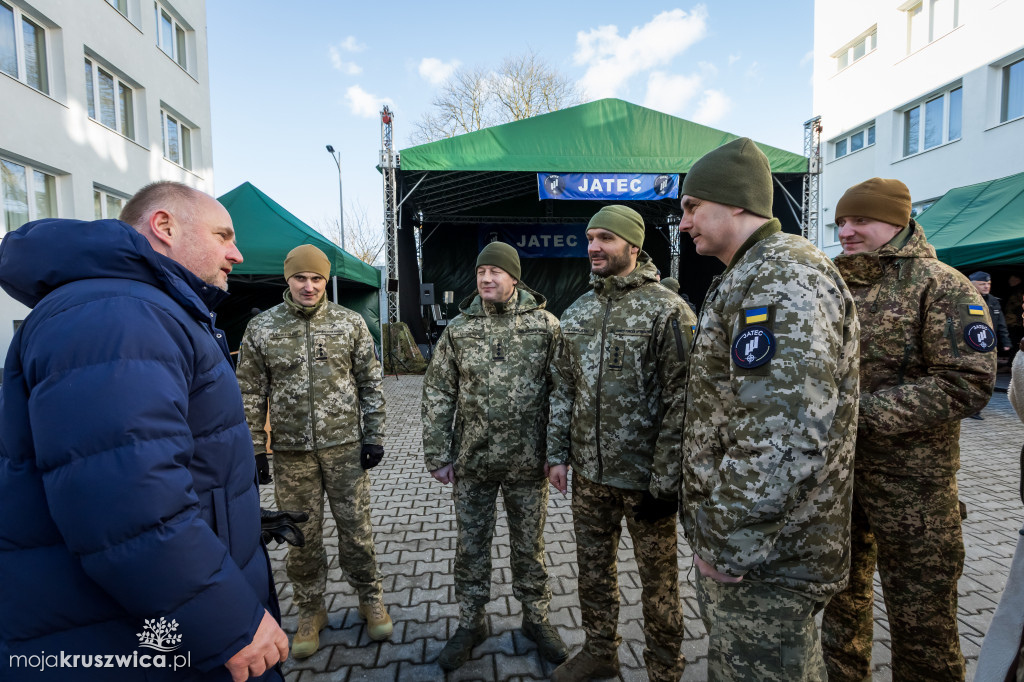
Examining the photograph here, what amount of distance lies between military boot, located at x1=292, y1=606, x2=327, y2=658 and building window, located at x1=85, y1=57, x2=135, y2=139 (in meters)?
12.5

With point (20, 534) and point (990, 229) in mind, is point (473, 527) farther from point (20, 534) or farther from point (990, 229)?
point (990, 229)

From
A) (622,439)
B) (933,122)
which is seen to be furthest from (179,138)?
(933,122)

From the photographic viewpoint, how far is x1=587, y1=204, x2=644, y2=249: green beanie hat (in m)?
2.48

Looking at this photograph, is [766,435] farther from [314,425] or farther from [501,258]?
[314,425]

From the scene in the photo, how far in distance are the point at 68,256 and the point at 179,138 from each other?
54.4ft

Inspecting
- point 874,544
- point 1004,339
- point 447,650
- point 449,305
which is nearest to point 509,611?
point 447,650

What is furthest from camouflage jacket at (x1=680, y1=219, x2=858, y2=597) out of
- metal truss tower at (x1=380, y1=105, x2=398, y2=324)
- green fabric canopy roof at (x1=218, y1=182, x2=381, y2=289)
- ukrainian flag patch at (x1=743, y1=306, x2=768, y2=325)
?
metal truss tower at (x1=380, y1=105, x2=398, y2=324)

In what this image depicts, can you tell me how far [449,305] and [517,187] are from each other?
450 centimetres

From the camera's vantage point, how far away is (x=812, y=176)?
1158 centimetres

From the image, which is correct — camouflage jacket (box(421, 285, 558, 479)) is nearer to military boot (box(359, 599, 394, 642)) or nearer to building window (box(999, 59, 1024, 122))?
military boot (box(359, 599, 394, 642))

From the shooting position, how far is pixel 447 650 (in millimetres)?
2549

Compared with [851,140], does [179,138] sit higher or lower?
lower

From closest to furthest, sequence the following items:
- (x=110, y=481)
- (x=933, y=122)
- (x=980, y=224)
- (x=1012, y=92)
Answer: (x=110, y=481), (x=980, y=224), (x=1012, y=92), (x=933, y=122)

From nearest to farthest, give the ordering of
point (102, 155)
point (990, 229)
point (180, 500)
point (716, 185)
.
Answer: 1. point (180, 500)
2. point (716, 185)
3. point (990, 229)
4. point (102, 155)
